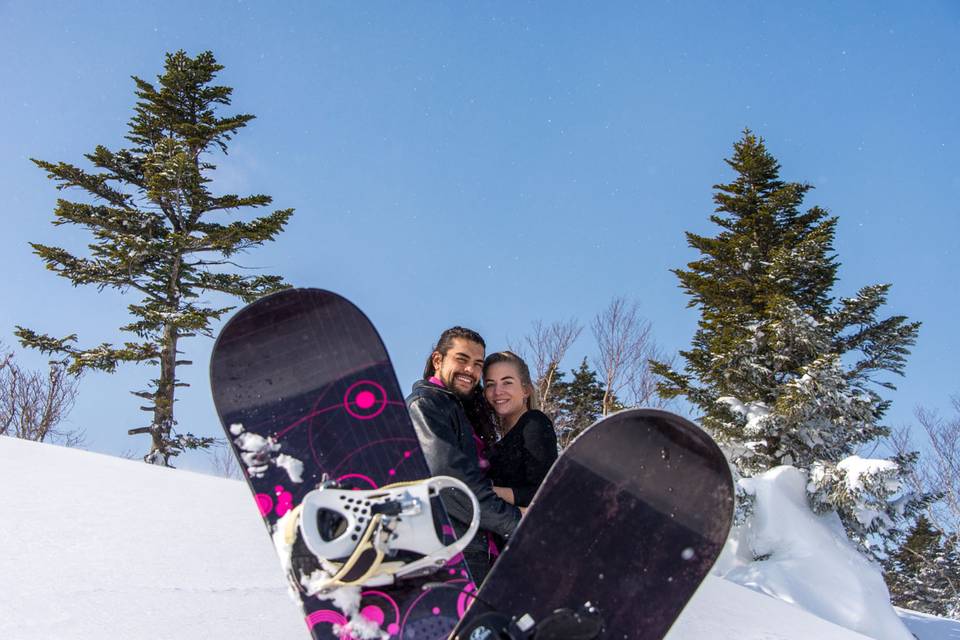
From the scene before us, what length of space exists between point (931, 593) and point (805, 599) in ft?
50.6

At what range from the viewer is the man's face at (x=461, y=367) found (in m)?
2.20

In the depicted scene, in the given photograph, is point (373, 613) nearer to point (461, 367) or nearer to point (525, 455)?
point (525, 455)

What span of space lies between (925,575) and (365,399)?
23494 mm

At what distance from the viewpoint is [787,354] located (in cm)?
941

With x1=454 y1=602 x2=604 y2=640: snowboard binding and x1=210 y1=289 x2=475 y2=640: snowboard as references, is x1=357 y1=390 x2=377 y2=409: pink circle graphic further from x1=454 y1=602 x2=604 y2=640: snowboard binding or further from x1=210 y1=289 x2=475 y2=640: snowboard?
x1=454 y1=602 x2=604 y2=640: snowboard binding

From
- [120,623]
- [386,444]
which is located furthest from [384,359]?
[120,623]

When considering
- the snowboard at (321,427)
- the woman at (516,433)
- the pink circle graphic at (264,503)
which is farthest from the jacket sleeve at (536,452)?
the pink circle graphic at (264,503)

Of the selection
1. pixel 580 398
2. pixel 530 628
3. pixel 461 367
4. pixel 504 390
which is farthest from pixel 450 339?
pixel 580 398

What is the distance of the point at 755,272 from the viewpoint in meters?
10.8

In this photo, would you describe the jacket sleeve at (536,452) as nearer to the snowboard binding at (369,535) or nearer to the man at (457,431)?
the man at (457,431)

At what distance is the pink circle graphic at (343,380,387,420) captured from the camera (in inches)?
75.1

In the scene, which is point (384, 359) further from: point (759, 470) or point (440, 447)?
point (759, 470)

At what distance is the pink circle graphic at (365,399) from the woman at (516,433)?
553mm

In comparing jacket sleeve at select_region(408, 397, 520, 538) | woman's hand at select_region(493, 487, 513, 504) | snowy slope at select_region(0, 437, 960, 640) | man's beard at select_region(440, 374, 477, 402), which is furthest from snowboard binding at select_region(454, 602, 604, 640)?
snowy slope at select_region(0, 437, 960, 640)
